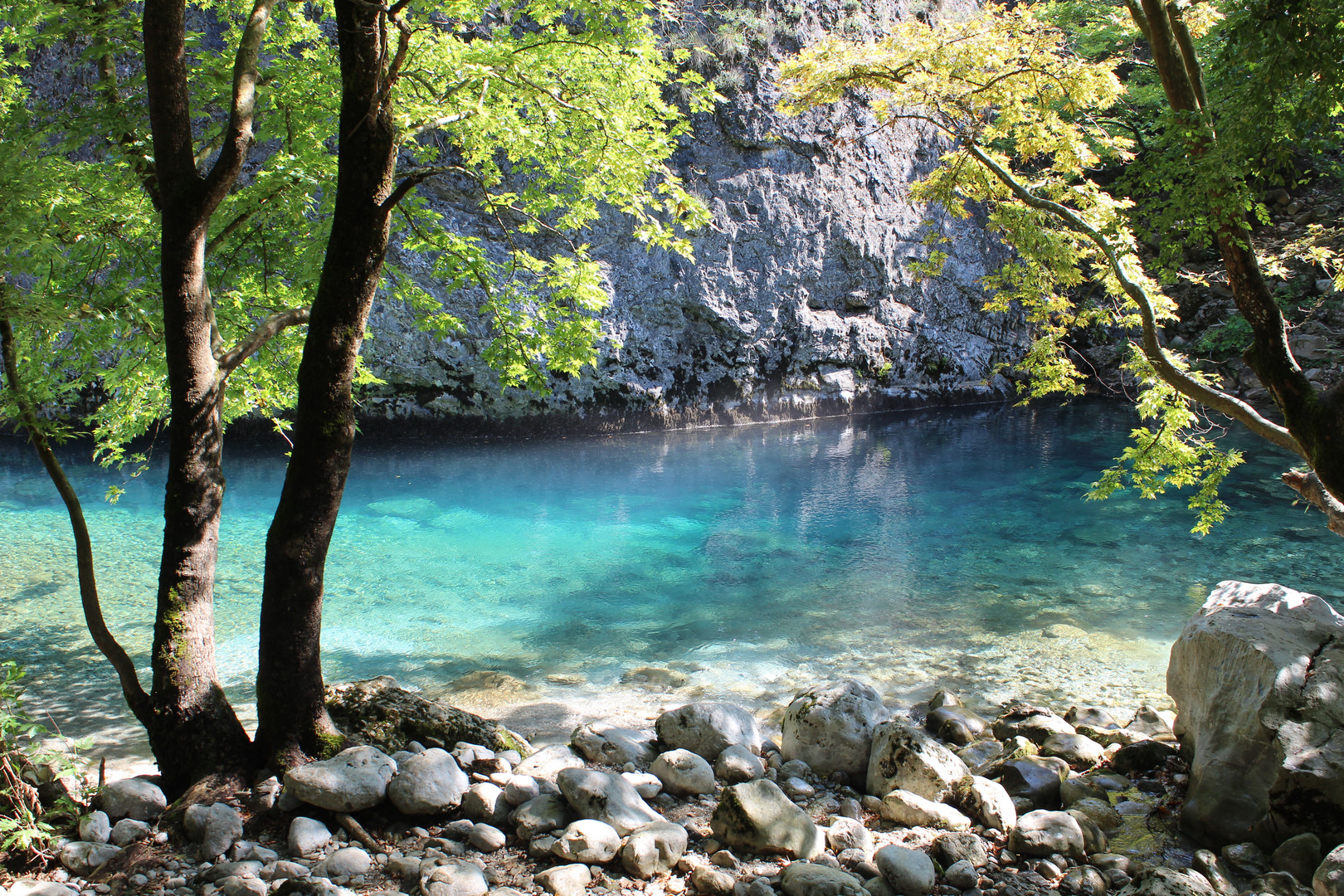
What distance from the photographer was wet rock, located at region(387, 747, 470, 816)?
409 cm

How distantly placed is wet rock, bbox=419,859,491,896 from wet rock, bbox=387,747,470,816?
482mm

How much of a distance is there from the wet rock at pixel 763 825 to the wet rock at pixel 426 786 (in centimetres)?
138

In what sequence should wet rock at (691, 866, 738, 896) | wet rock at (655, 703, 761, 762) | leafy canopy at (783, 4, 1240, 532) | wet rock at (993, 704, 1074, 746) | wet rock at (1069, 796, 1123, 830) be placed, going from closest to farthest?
wet rock at (691, 866, 738, 896) < wet rock at (1069, 796, 1123, 830) < wet rock at (655, 703, 761, 762) < wet rock at (993, 704, 1074, 746) < leafy canopy at (783, 4, 1240, 532)

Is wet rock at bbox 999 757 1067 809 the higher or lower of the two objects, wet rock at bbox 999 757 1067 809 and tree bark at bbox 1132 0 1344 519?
the lower

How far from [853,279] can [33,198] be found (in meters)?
27.1

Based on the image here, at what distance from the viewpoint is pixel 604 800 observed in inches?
164

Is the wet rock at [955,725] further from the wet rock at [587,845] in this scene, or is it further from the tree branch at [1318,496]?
the wet rock at [587,845]

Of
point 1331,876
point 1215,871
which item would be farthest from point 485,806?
point 1331,876

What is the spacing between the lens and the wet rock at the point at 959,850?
4027 millimetres

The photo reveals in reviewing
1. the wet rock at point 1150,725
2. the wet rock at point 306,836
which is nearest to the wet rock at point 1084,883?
the wet rock at point 1150,725

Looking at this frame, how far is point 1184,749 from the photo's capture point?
5340mm

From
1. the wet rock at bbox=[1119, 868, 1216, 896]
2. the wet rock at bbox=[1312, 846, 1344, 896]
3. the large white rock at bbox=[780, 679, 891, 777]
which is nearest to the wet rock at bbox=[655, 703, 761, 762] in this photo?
the large white rock at bbox=[780, 679, 891, 777]

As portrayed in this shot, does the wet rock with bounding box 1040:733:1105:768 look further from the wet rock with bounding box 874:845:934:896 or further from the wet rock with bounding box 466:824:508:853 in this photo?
the wet rock with bounding box 466:824:508:853

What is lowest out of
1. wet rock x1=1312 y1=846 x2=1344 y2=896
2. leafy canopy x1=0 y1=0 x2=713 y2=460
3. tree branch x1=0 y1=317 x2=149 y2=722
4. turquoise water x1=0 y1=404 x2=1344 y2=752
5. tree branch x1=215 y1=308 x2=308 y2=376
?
turquoise water x1=0 y1=404 x2=1344 y2=752
